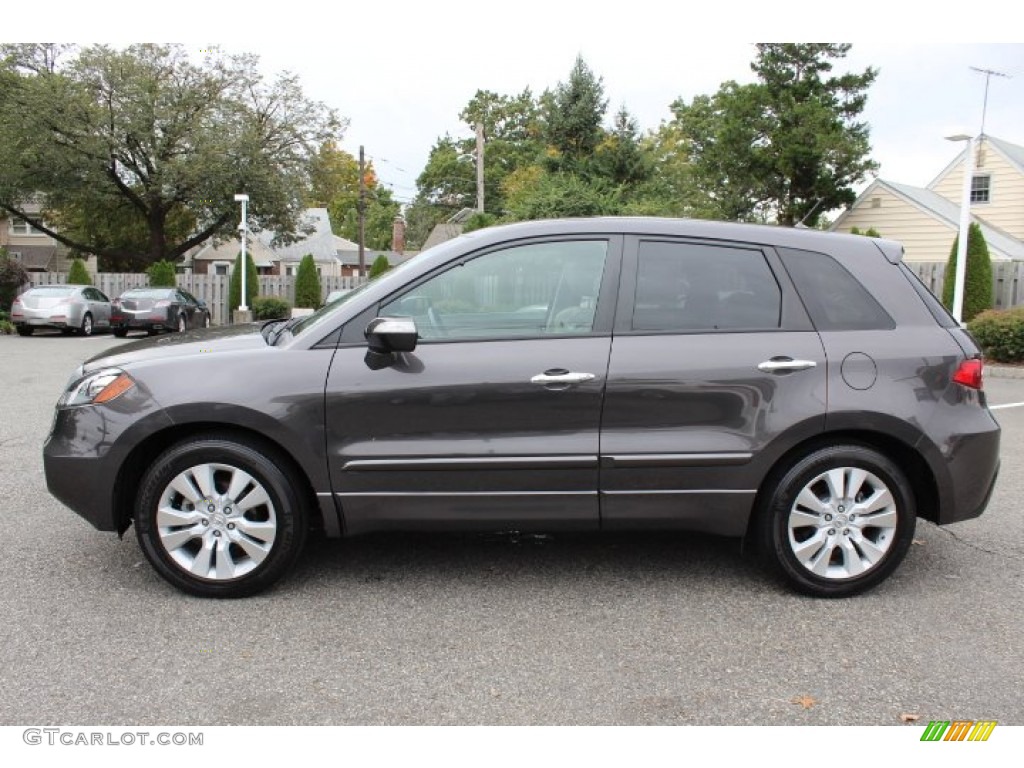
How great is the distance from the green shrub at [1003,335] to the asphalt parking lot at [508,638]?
10192mm

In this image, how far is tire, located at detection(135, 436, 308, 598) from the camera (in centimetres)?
371

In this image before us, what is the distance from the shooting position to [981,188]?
97.8 ft

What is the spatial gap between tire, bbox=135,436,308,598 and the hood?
454 mm

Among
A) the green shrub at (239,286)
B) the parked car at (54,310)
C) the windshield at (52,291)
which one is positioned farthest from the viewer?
the green shrub at (239,286)

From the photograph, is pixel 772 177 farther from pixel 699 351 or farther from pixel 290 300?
pixel 699 351

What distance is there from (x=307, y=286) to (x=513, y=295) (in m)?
26.8

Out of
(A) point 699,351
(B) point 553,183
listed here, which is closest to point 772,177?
(B) point 553,183

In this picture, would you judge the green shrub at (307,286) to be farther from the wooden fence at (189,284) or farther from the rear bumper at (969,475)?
the rear bumper at (969,475)

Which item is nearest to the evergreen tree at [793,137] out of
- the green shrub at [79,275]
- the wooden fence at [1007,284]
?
the wooden fence at [1007,284]

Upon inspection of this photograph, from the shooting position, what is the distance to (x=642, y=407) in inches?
146

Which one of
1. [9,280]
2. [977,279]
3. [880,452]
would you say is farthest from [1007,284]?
[9,280]

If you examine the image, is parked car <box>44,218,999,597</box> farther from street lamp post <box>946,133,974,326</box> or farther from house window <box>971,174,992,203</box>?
house window <box>971,174,992,203</box>

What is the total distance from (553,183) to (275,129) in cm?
1738

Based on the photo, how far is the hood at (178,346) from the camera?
3.91 m
